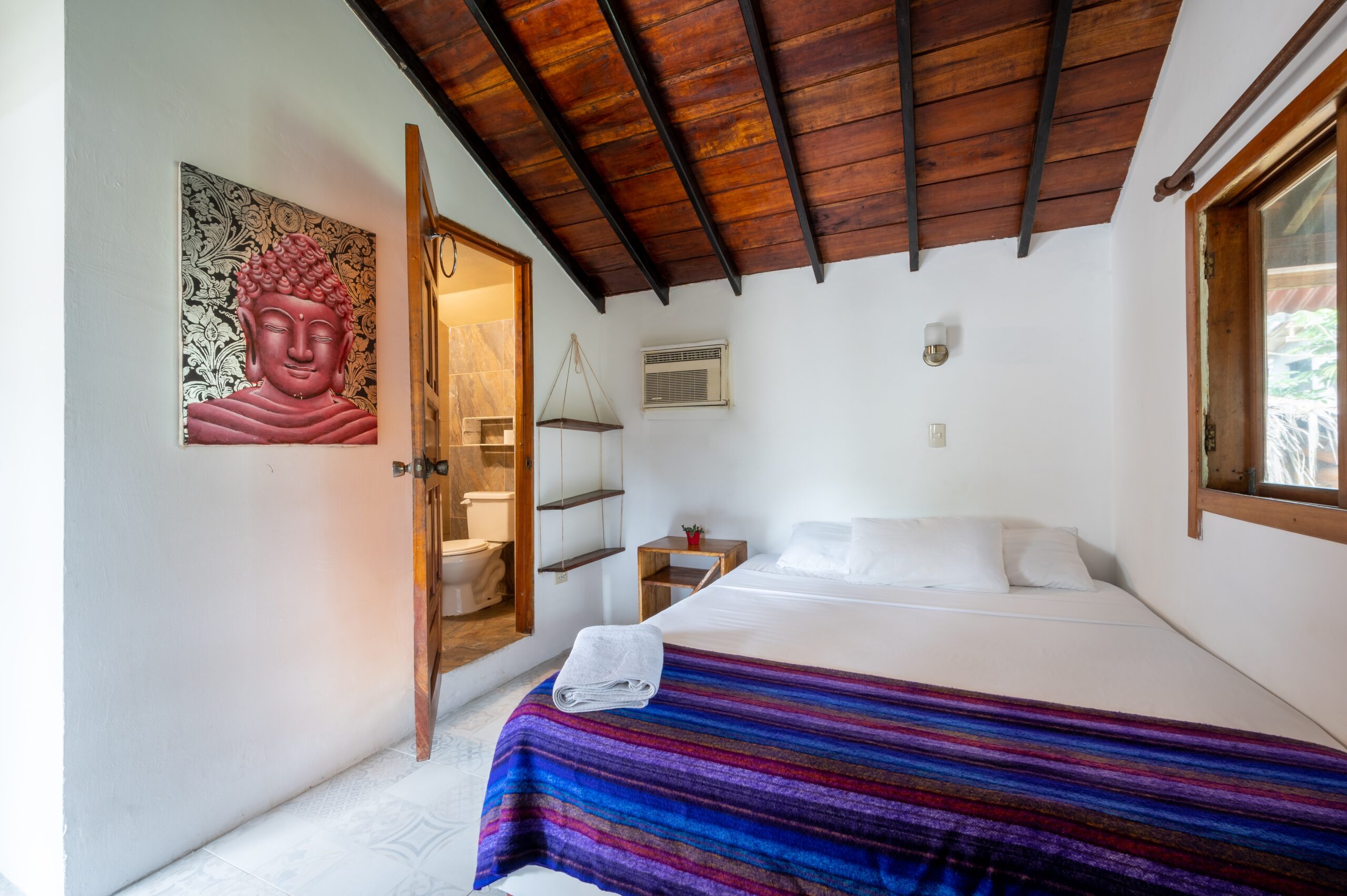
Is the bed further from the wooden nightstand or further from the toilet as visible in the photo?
the toilet

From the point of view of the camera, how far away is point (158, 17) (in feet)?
5.22

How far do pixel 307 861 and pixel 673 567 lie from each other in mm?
2158

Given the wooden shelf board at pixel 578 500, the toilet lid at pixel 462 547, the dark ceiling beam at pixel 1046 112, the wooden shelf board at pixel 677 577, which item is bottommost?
the wooden shelf board at pixel 677 577

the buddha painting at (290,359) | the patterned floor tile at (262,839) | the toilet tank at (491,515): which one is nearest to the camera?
the patterned floor tile at (262,839)

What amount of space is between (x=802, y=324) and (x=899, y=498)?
1.10m

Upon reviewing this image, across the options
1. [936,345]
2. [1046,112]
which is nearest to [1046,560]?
[936,345]

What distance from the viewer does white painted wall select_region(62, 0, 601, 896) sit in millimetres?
1435

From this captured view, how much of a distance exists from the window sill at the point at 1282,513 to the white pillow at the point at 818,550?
133 centimetres

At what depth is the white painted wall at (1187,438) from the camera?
1.21 meters

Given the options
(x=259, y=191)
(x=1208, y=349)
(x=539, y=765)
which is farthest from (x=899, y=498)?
(x=259, y=191)

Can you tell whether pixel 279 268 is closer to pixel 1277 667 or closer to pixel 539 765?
pixel 539 765

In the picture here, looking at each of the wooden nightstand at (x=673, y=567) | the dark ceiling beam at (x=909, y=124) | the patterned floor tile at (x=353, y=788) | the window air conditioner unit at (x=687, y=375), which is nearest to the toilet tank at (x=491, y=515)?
the wooden nightstand at (x=673, y=567)

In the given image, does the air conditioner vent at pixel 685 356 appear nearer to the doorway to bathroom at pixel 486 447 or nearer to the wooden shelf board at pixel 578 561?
the doorway to bathroom at pixel 486 447

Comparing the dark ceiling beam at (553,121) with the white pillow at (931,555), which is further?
the white pillow at (931,555)
